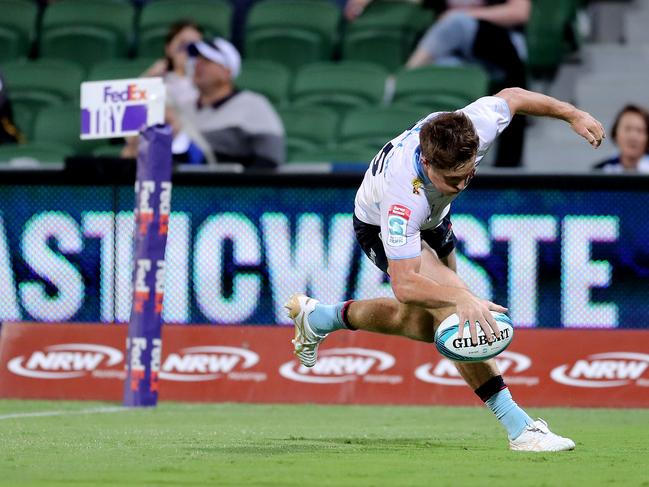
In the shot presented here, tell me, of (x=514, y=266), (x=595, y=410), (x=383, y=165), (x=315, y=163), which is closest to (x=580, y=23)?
(x=315, y=163)

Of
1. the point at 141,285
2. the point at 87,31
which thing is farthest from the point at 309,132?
the point at 141,285

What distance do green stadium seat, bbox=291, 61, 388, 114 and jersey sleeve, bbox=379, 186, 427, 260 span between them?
7.38 meters

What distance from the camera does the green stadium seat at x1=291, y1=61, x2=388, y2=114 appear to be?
14.0m

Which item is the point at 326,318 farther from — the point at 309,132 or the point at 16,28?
the point at 16,28

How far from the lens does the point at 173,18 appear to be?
1559 cm

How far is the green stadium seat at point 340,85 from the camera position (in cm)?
1400

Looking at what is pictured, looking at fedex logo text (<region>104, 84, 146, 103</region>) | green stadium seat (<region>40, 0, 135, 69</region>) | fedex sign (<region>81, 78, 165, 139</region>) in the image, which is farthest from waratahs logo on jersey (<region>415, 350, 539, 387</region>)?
green stadium seat (<region>40, 0, 135, 69</region>)

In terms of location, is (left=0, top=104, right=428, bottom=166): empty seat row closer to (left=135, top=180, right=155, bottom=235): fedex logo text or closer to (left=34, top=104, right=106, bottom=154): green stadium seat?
(left=34, top=104, right=106, bottom=154): green stadium seat

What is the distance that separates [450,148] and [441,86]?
282 inches

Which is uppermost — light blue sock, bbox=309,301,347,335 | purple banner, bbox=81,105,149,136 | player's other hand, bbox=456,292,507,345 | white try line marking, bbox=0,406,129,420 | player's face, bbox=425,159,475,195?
player's face, bbox=425,159,475,195

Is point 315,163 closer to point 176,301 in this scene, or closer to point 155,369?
point 176,301

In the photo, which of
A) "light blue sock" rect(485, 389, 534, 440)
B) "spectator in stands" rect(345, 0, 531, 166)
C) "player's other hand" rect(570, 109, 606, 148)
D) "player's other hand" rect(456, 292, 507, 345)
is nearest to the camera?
"player's other hand" rect(456, 292, 507, 345)

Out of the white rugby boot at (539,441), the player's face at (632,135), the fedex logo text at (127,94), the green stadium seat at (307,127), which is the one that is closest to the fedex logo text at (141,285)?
the fedex logo text at (127,94)

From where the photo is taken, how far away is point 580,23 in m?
15.5
